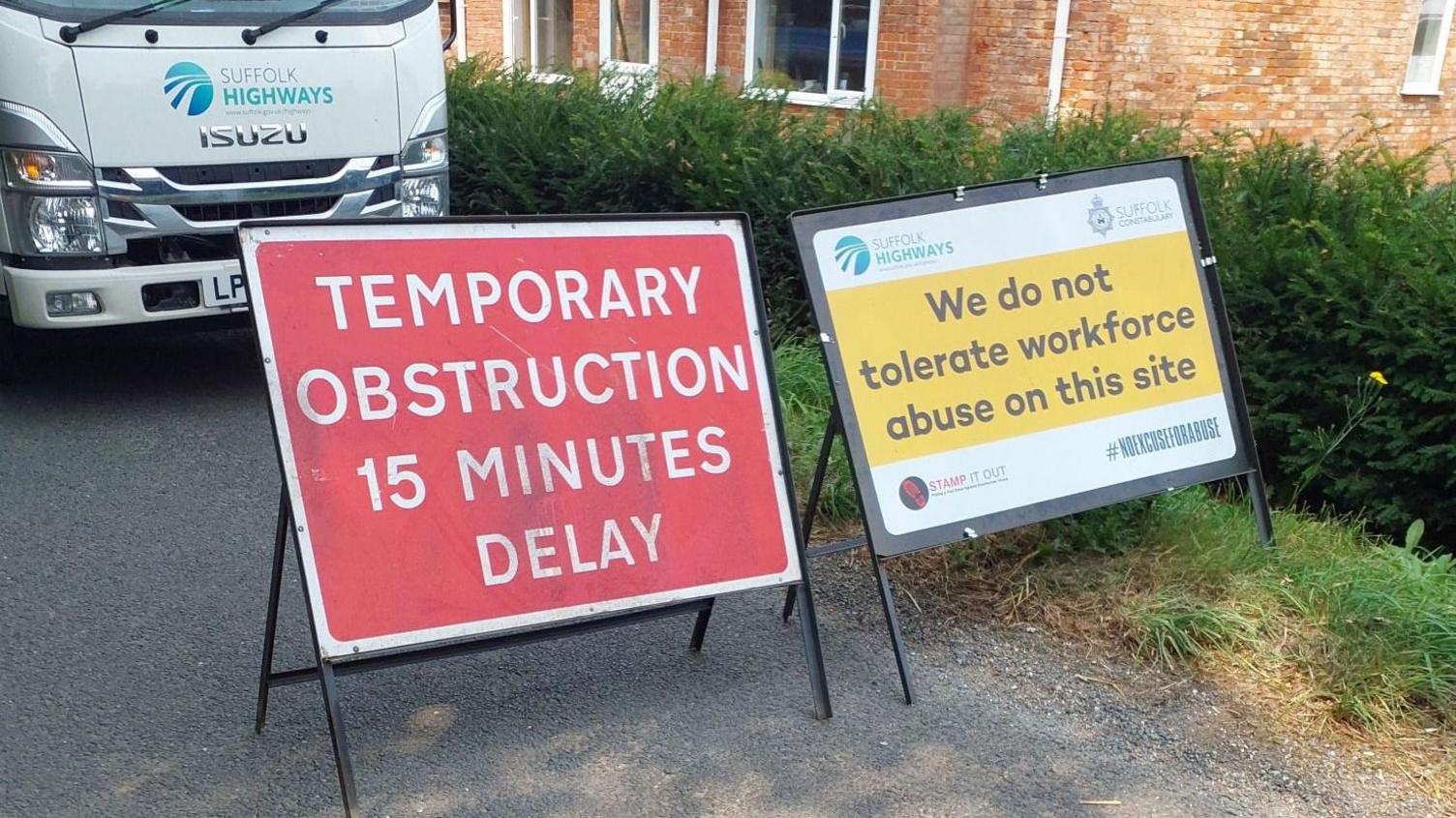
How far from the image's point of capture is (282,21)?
20.0ft

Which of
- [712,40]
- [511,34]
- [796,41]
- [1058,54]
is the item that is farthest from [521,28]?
[1058,54]

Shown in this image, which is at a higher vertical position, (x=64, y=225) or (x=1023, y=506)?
(x=64, y=225)

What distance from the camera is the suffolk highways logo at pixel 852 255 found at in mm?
3838

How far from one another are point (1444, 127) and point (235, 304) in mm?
13603

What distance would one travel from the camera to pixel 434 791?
3312 millimetres

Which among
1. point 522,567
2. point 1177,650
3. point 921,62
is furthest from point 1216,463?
point 921,62

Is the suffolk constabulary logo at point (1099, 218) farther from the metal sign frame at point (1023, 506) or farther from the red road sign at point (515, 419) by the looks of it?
the red road sign at point (515, 419)

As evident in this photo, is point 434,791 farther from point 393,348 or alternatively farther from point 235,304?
point 235,304

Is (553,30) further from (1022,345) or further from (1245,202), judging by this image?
(1022,345)

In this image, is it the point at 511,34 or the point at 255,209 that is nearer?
the point at 255,209

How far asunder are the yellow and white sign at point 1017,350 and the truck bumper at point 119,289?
11.0ft

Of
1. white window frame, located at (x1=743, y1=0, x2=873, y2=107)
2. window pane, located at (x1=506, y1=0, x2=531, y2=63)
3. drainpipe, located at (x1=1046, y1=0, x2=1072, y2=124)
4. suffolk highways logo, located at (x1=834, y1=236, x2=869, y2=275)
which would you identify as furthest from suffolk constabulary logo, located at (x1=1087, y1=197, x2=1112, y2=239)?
window pane, located at (x1=506, y1=0, x2=531, y2=63)

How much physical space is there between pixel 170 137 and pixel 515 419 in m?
3.40

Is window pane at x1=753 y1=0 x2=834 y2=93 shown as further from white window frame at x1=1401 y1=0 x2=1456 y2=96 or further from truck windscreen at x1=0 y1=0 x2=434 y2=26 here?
truck windscreen at x1=0 y1=0 x2=434 y2=26
